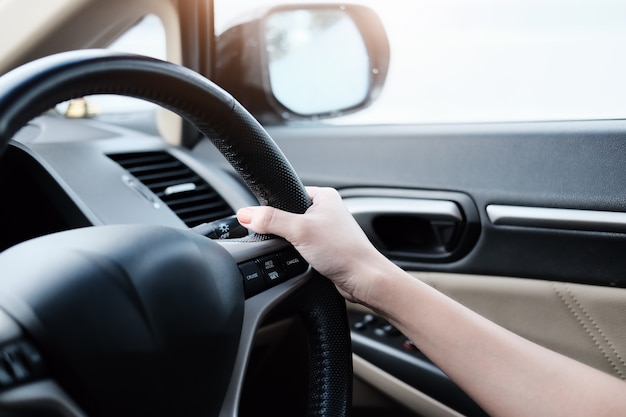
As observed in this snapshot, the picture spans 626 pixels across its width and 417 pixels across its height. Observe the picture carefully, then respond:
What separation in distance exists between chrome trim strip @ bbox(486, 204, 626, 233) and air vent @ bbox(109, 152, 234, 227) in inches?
24.0

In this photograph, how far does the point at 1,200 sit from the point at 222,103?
30.1 inches

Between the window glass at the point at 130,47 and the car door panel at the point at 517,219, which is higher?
the window glass at the point at 130,47

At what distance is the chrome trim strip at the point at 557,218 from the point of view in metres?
1.39

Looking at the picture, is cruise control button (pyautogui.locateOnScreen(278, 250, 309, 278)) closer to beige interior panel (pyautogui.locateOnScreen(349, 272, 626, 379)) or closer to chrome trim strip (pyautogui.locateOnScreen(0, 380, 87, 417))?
chrome trim strip (pyautogui.locateOnScreen(0, 380, 87, 417))

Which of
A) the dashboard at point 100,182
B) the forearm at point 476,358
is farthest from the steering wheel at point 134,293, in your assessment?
the dashboard at point 100,182

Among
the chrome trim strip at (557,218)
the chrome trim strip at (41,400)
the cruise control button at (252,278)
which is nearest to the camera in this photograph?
Result: the chrome trim strip at (41,400)

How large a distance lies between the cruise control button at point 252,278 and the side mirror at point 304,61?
1.18 metres

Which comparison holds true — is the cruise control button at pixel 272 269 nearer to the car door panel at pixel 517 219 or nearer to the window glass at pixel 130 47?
the car door panel at pixel 517 219

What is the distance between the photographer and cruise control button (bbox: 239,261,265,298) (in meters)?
0.90

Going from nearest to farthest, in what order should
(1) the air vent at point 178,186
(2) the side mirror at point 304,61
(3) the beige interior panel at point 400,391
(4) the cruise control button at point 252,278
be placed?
(4) the cruise control button at point 252,278, (3) the beige interior panel at point 400,391, (1) the air vent at point 178,186, (2) the side mirror at point 304,61

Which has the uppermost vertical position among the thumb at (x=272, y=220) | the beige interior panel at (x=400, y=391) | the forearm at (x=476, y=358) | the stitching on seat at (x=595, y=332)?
the thumb at (x=272, y=220)

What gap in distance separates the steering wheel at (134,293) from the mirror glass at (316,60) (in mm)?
1211

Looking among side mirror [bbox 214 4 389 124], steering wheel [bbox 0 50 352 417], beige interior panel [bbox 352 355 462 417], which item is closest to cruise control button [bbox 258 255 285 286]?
steering wheel [bbox 0 50 352 417]

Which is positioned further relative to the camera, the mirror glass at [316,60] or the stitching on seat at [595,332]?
the mirror glass at [316,60]
